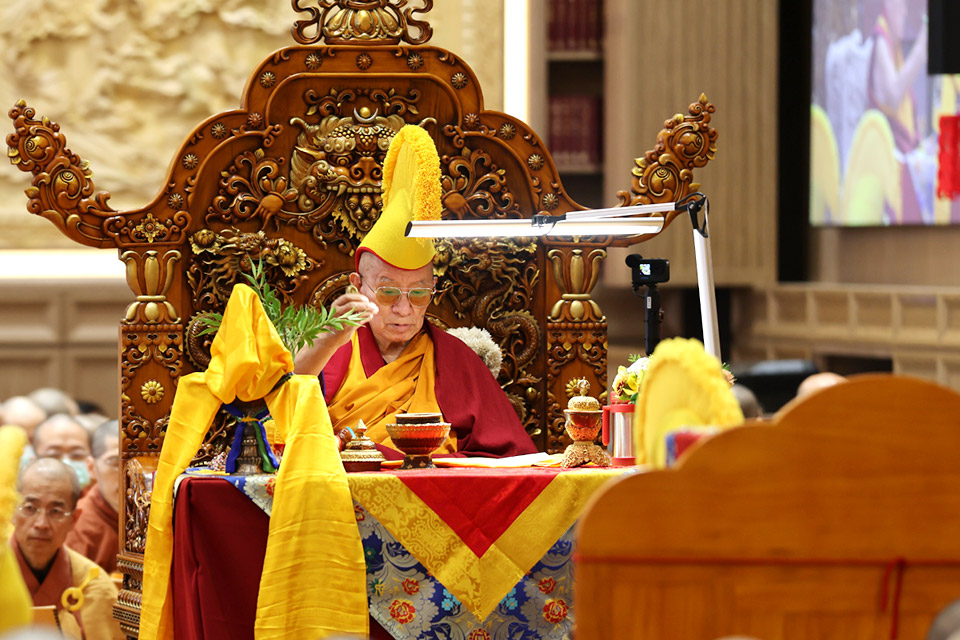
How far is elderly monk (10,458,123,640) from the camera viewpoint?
14.0ft

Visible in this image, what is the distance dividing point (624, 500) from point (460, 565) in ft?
5.20

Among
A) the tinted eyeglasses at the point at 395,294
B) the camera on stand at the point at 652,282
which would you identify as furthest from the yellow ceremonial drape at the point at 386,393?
the camera on stand at the point at 652,282

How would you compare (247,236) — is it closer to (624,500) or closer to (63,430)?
(63,430)

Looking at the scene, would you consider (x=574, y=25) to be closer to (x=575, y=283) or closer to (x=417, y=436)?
(x=575, y=283)

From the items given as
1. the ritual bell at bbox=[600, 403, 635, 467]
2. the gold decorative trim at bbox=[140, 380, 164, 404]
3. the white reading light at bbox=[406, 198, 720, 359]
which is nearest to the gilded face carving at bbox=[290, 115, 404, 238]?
the white reading light at bbox=[406, 198, 720, 359]

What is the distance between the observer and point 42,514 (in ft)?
13.9

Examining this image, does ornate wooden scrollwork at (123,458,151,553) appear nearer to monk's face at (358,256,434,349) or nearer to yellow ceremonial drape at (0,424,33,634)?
monk's face at (358,256,434,349)

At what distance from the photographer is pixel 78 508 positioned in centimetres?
474

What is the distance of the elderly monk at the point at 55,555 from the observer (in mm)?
4254

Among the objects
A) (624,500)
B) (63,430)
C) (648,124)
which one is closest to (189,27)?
Answer: (648,124)

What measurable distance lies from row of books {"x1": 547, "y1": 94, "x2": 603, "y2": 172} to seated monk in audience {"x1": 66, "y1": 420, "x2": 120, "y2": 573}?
11.1 feet

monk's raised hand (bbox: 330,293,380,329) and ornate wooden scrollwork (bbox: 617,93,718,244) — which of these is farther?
ornate wooden scrollwork (bbox: 617,93,718,244)

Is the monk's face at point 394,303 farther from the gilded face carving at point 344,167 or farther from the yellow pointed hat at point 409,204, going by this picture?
the gilded face carving at point 344,167

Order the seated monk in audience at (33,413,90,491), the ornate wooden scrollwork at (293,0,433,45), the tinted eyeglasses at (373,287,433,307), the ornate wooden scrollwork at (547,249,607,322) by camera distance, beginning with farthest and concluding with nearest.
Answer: the seated monk in audience at (33,413,90,491), the ornate wooden scrollwork at (547,249,607,322), the ornate wooden scrollwork at (293,0,433,45), the tinted eyeglasses at (373,287,433,307)
